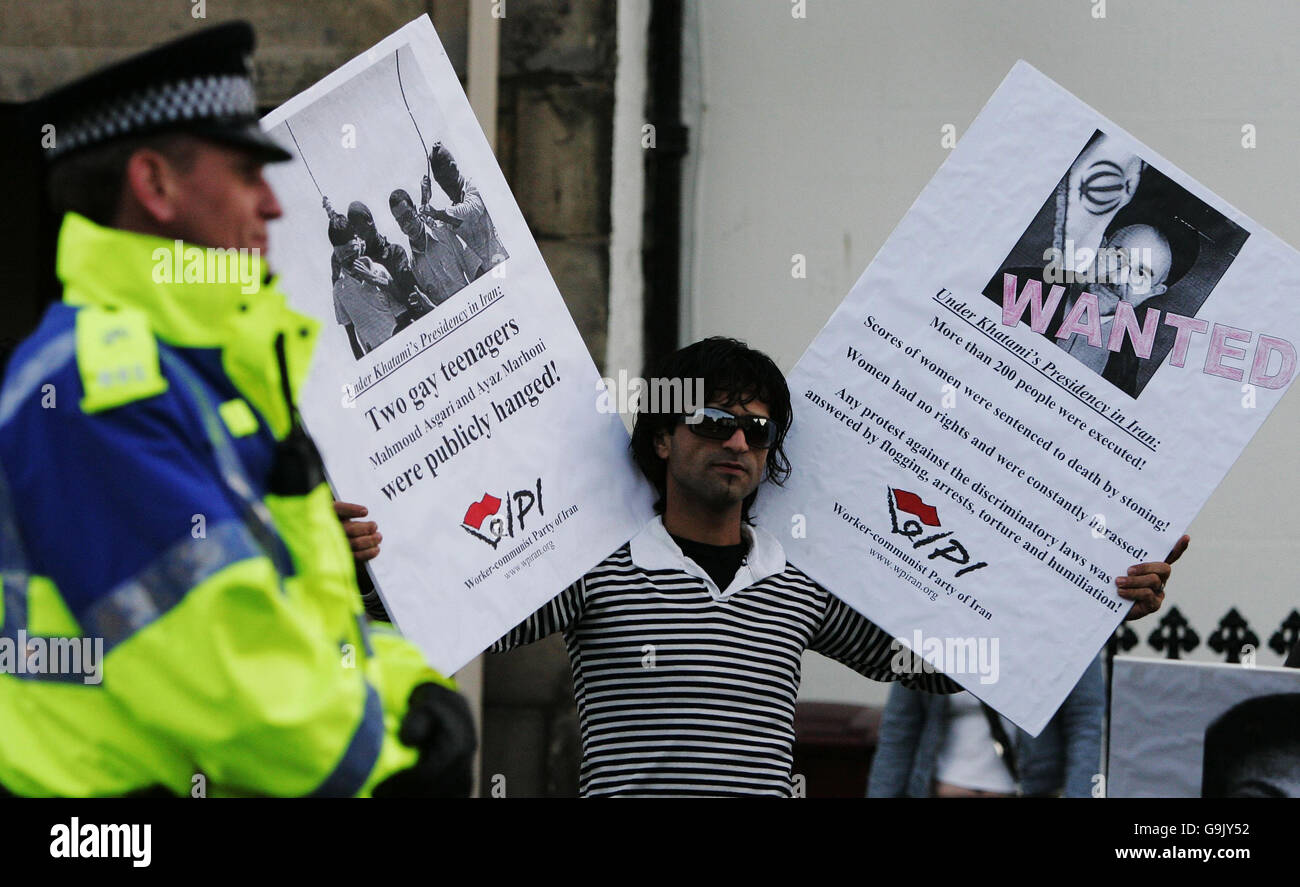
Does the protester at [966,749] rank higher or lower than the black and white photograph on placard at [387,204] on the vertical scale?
lower

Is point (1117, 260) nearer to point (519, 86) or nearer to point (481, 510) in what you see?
point (481, 510)

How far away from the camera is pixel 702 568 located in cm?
277

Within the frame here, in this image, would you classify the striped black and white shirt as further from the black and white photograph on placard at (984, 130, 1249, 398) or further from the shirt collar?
the black and white photograph on placard at (984, 130, 1249, 398)

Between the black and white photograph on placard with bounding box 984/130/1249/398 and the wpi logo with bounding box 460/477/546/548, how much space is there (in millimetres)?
941

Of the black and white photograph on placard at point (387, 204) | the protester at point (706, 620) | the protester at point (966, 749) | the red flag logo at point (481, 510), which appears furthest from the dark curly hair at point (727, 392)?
the protester at point (966, 749)

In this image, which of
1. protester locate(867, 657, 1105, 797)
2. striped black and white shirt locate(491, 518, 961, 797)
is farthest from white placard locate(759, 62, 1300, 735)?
protester locate(867, 657, 1105, 797)

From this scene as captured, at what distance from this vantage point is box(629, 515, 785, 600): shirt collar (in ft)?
9.02

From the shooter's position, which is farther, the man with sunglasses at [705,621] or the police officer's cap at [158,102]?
the man with sunglasses at [705,621]

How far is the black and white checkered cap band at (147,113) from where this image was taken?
179 centimetres

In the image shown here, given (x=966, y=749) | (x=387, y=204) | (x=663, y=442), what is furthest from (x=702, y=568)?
(x=966, y=749)

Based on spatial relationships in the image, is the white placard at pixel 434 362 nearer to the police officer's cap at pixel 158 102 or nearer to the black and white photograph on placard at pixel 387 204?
the black and white photograph on placard at pixel 387 204

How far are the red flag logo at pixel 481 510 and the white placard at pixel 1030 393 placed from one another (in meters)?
Answer: 0.52
